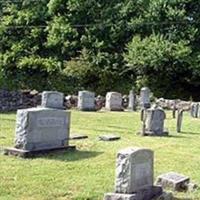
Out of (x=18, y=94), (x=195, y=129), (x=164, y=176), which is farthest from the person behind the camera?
(x=18, y=94)

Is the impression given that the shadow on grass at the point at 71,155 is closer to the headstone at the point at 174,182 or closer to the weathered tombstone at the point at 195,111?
the headstone at the point at 174,182

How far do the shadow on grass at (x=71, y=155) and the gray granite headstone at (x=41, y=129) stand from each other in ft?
1.16

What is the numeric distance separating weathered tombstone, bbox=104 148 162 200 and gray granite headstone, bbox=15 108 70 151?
175 inches

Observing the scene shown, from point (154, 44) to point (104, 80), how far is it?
3826mm

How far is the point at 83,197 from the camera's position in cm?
931

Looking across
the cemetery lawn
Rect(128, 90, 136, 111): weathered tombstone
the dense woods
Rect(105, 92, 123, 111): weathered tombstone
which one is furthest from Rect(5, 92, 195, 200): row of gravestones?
the dense woods

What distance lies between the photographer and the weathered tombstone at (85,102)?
27797 mm

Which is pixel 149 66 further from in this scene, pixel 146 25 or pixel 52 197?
pixel 52 197

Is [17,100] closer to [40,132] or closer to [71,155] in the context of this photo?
[40,132]

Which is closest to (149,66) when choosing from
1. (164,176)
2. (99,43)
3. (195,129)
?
(99,43)

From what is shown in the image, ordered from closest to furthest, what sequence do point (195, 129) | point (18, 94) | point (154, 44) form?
point (195, 129) < point (18, 94) < point (154, 44)

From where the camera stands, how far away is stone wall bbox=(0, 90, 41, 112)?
27.3 m

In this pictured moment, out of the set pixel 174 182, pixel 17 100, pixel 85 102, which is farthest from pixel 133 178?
pixel 17 100

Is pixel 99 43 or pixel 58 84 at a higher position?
pixel 99 43
